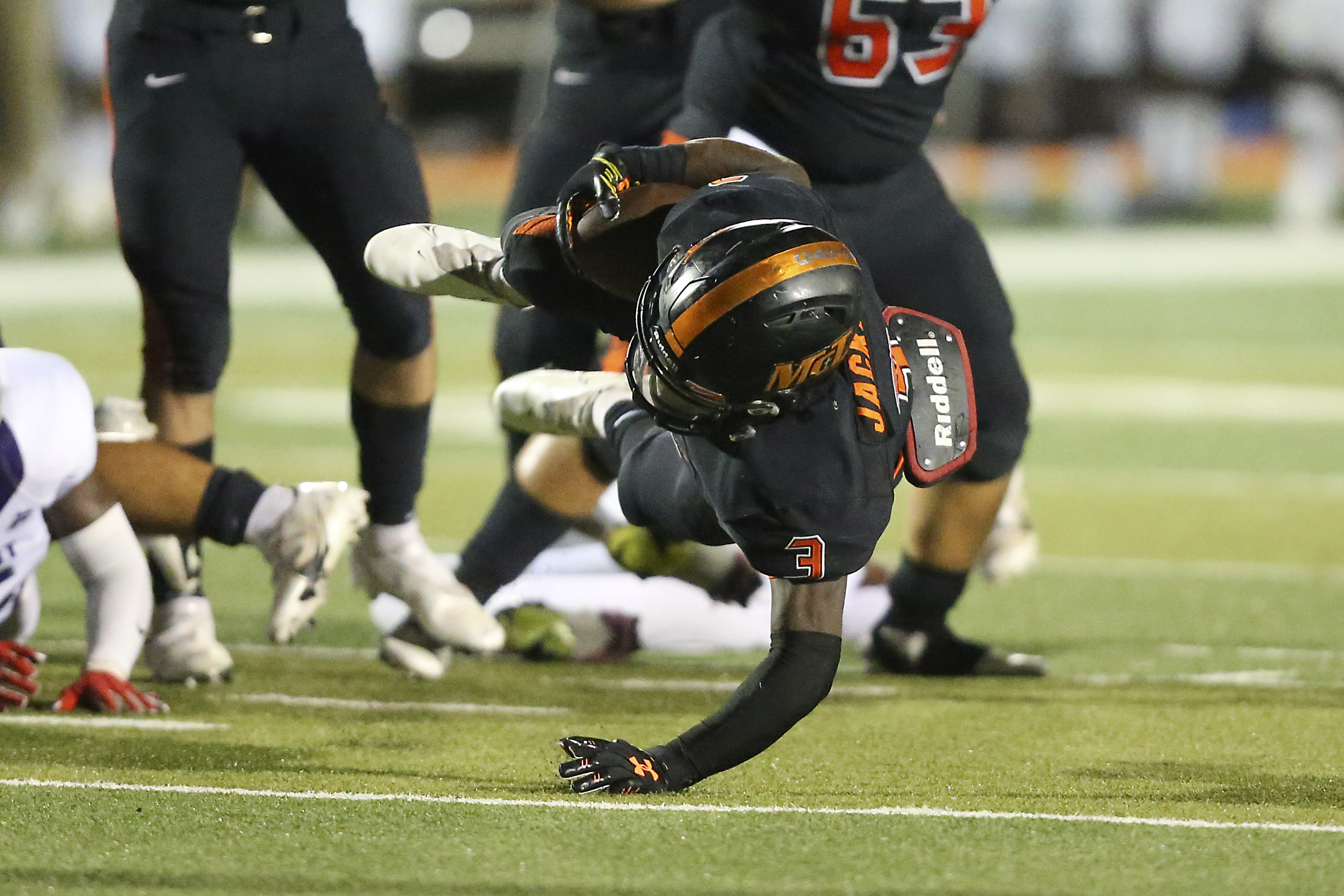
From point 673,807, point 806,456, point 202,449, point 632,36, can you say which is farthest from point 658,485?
point 632,36

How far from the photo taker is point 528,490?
4.69 m

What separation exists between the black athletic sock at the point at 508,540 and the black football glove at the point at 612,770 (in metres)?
1.47

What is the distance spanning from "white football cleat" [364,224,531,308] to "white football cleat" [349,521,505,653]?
788 mm

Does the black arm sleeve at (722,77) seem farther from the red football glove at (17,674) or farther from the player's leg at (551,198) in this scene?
the red football glove at (17,674)

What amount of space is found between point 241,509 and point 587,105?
1519mm

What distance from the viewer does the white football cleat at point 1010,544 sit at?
17.2ft

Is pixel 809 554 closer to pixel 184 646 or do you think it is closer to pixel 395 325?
pixel 395 325

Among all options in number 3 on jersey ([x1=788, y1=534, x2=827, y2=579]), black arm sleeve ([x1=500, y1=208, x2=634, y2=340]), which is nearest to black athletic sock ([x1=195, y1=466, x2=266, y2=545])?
black arm sleeve ([x1=500, y1=208, x2=634, y2=340])

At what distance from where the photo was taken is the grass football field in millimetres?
2842

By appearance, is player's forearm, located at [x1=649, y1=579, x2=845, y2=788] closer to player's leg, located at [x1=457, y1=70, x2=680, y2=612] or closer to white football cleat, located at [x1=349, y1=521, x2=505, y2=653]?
white football cleat, located at [x1=349, y1=521, x2=505, y2=653]

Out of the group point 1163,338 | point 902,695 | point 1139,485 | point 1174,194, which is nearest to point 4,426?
point 902,695

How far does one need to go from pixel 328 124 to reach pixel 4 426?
3.09ft

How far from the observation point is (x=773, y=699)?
3.24 m

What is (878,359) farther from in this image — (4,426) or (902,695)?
(4,426)
